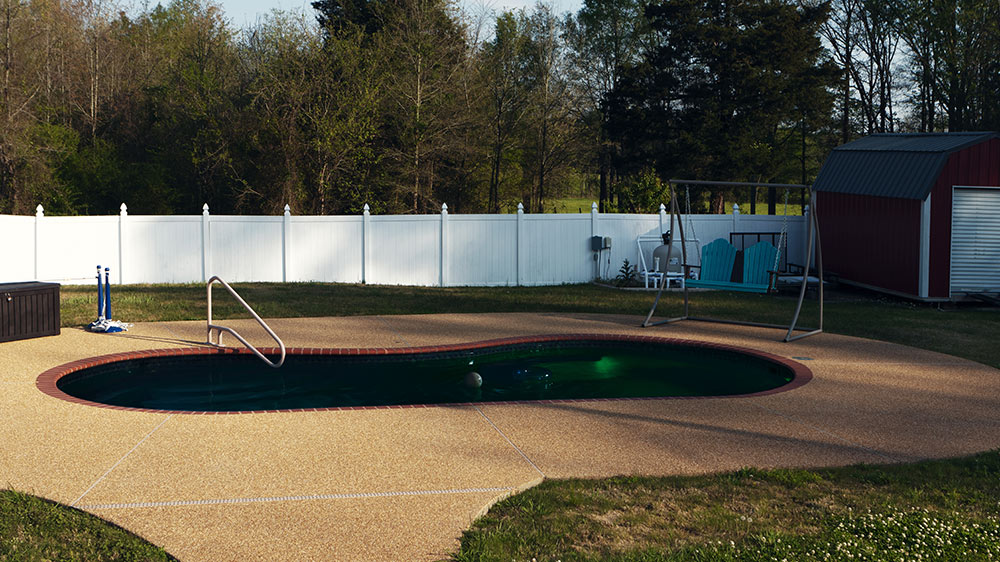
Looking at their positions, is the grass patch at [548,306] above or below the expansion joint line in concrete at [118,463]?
above

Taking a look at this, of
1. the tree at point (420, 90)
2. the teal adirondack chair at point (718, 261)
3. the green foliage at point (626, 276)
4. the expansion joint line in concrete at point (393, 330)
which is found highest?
the tree at point (420, 90)

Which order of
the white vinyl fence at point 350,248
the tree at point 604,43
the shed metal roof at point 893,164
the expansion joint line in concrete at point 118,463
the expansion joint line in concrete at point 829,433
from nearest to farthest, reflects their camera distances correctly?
the expansion joint line in concrete at point 118,463 → the expansion joint line in concrete at point 829,433 → the shed metal roof at point 893,164 → the white vinyl fence at point 350,248 → the tree at point 604,43

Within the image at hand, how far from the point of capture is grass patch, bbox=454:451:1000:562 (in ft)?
13.9

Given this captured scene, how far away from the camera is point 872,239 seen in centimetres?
1580

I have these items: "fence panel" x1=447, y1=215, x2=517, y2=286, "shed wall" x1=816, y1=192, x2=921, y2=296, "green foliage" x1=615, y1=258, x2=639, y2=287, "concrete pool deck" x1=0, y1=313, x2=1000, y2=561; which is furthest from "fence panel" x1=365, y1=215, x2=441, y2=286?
"concrete pool deck" x1=0, y1=313, x2=1000, y2=561

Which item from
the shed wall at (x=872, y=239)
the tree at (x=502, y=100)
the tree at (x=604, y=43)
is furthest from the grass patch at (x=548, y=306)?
the tree at (x=604, y=43)

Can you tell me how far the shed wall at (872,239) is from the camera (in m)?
14.6

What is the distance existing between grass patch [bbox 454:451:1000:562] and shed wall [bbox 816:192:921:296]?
9941 millimetres

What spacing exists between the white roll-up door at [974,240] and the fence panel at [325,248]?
10.6m

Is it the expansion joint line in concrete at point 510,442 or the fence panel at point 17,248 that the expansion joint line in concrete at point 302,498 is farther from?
the fence panel at point 17,248

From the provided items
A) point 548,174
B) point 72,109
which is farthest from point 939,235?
point 72,109

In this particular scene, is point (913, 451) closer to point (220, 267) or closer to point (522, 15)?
point (220, 267)

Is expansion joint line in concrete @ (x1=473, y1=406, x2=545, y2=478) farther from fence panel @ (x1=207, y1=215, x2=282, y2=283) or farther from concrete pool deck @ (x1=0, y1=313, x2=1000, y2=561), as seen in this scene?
fence panel @ (x1=207, y1=215, x2=282, y2=283)

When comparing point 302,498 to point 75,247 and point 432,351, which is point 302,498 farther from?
point 75,247
